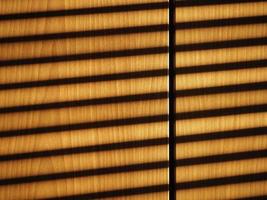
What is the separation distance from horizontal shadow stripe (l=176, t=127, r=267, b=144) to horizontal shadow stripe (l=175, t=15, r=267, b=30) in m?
0.69

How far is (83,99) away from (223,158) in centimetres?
100

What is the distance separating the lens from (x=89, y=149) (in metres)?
2.76

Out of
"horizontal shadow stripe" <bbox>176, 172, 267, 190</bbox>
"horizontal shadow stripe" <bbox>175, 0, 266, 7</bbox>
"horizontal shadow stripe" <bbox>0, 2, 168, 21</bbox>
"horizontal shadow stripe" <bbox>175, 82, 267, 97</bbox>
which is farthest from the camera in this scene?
"horizontal shadow stripe" <bbox>176, 172, 267, 190</bbox>

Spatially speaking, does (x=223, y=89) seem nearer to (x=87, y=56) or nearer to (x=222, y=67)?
(x=222, y=67)

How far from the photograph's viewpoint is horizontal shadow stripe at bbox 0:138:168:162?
2705mm

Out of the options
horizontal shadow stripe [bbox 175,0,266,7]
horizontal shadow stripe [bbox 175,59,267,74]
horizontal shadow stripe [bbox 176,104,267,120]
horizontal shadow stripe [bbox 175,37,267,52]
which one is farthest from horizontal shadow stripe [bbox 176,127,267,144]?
horizontal shadow stripe [bbox 175,0,266,7]

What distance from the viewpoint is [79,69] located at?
2.66 meters

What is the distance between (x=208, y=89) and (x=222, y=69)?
0.15 meters

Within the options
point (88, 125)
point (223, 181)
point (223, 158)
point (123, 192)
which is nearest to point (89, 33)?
point (88, 125)

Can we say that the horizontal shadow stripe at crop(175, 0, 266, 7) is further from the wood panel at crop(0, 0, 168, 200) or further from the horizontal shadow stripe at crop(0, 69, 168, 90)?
the horizontal shadow stripe at crop(0, 69, 168, 90)

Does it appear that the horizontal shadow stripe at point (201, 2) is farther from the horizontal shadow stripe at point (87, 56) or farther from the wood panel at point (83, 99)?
the horizontal shadow stripe at point (87, 56)

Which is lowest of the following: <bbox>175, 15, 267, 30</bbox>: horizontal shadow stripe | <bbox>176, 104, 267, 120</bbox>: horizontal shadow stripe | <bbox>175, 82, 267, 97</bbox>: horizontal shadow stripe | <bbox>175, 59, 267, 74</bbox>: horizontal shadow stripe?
<bbox>176, 104, 267, 120</bbox>: horizontal shadow stripe

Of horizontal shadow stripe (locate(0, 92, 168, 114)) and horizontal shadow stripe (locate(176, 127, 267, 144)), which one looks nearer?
horizontal shadow stripe (locate(0, 92, 168, 114))

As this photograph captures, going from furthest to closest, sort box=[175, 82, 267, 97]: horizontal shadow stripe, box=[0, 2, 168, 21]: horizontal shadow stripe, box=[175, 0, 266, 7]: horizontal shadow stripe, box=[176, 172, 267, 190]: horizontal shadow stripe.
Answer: box=[176, 172, 267, 190]: horizontal shadow stripe, box=[175, 82, 267, 97]: horizontal shadow stripe, box=[175, 0, 266, 7]: horizontal shadow stripe, box=[0, 2, 168, 21]: horizontal shadow stripe
